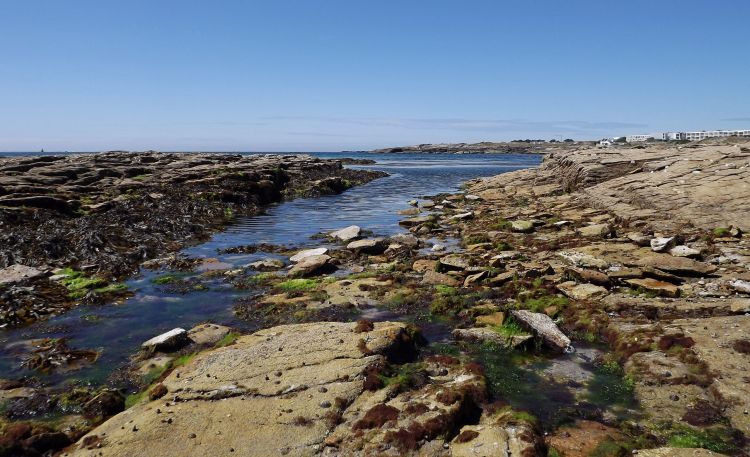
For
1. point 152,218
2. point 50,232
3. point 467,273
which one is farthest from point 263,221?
point 467,273

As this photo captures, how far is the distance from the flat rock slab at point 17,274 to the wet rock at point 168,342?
837cm

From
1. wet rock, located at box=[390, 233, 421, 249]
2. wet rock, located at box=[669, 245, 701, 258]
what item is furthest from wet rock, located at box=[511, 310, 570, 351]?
wet rock, located at box=[390, 233, 421, 249]

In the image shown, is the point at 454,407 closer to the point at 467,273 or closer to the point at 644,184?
the point at 467,273

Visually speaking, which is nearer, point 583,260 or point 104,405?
point 104,405

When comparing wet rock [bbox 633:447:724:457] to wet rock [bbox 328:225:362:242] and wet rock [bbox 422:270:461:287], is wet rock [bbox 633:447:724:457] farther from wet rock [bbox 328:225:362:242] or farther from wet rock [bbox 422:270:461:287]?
wet rock [bbox 328:225:362:242]

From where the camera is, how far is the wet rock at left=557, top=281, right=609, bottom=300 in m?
14.4

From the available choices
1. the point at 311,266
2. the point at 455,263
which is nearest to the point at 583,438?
the point at 455,263

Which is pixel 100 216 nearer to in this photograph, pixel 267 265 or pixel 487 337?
pixel 267 265

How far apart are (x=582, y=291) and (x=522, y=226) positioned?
11.7 metres

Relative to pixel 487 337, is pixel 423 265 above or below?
above

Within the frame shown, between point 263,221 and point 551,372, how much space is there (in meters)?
27.5

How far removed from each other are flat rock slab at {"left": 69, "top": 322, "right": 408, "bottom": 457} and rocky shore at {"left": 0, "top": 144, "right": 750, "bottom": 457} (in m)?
0.04

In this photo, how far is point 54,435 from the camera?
8.07m

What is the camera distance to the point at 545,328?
12.1 metres
